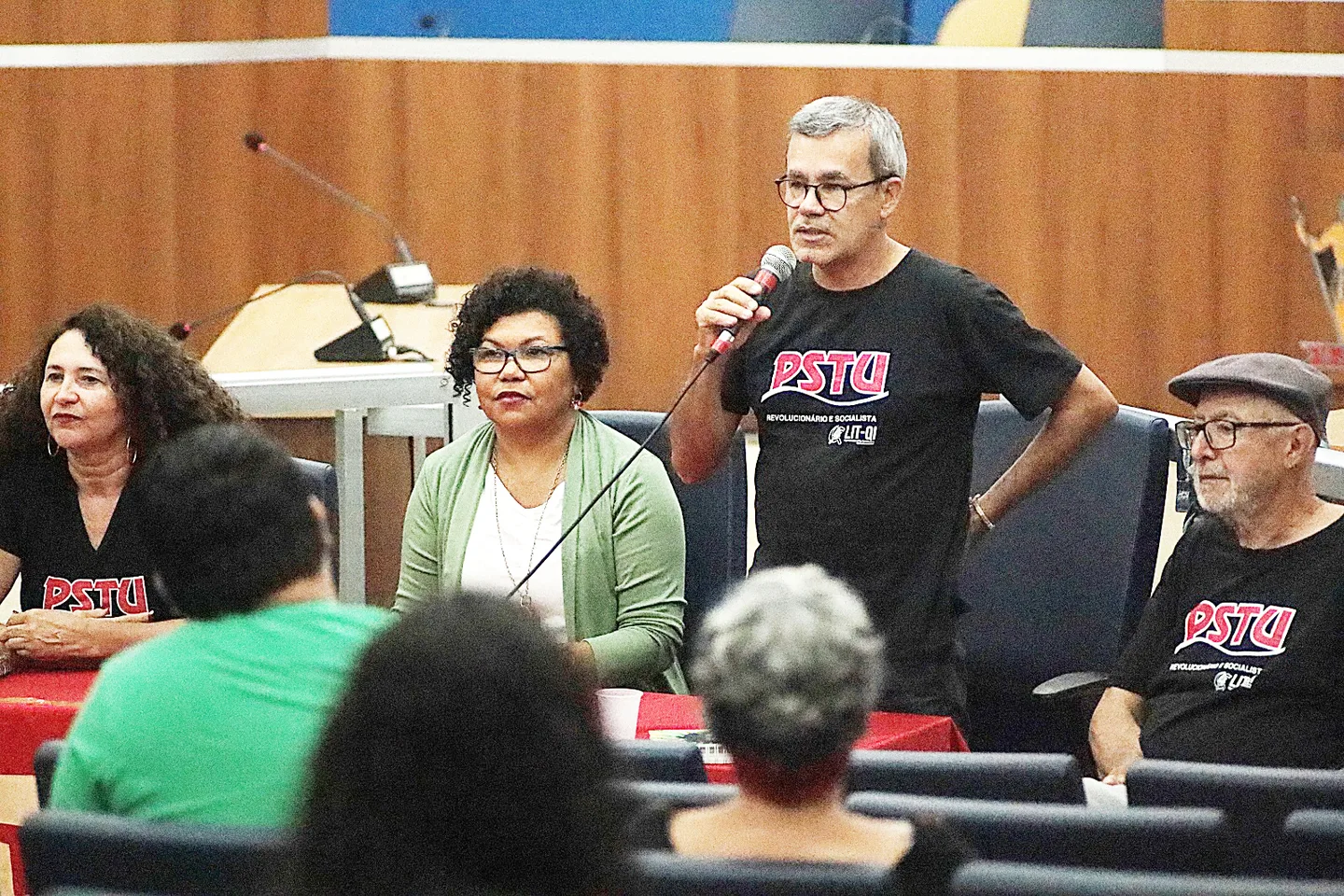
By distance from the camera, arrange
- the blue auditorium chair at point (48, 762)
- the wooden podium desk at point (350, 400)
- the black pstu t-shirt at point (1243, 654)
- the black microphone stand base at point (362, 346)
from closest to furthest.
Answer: the blue auditorium chair at point (48, 762) → the black pstu t-shirt at point (1243, 654) → the wooden podium desk at point (350, 400) → the black microphone stand base at point (362, 346)

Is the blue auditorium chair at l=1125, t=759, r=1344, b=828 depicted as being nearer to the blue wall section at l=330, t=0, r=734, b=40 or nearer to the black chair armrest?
the black chair armrest

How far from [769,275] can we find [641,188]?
426 centimetres

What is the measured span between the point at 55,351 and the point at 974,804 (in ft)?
6.72

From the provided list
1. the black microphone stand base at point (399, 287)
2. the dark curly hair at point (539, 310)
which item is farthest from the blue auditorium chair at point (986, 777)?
the black microphone stand base at point (399, 287)

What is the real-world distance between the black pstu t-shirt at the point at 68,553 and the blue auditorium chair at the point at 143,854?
143cm

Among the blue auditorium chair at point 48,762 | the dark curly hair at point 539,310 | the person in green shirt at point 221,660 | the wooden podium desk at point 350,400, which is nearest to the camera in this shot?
the person in green shirt at point 221,660

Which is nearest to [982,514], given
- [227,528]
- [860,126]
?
[860,126]

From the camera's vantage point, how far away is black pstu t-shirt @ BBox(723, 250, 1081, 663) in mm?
3098

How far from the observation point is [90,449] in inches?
131

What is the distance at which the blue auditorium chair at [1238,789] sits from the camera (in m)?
2.14

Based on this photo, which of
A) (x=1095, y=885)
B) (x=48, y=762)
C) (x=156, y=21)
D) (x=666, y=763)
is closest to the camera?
(x=1095, y=885)

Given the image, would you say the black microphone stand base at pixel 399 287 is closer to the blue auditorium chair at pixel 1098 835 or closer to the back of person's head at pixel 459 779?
the blue auditorium chair at pixel 1098 835

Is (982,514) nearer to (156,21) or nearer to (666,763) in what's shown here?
(666,763)

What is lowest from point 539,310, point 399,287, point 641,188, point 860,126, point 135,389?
point 135,389
